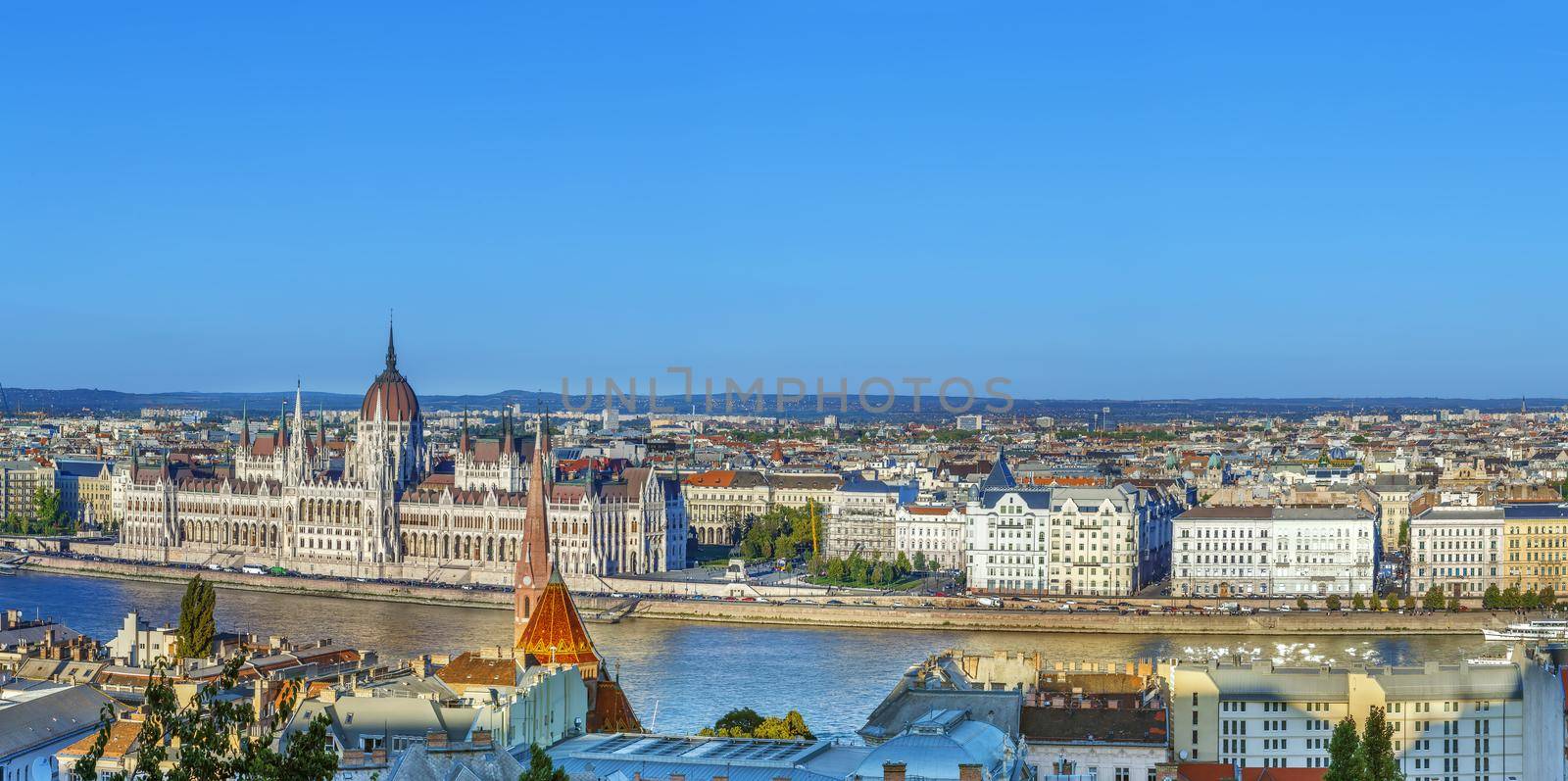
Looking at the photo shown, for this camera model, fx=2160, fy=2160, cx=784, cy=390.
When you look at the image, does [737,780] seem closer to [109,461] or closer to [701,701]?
[701,701]

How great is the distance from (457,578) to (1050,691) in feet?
91.7

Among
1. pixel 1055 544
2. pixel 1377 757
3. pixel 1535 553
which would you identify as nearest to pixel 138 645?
pixel 1377 757

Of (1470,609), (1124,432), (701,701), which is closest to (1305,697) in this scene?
(701,701)

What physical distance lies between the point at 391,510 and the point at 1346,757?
123ft

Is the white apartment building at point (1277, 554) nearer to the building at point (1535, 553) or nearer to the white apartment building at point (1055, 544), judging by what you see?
the white apartment building at point (1055, 544)

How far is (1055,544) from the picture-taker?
41969mm

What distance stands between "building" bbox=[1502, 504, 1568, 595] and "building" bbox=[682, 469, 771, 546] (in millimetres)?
21039

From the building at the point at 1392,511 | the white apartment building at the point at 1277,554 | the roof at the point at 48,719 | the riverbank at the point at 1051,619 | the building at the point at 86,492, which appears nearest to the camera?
the roof at the point at 48,719

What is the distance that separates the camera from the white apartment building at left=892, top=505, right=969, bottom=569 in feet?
159

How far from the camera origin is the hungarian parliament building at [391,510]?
46156mm

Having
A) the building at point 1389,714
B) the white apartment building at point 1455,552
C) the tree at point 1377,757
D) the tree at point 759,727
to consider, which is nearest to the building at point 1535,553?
the white apartment building at point 1455,552

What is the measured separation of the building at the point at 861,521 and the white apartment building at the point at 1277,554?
963 centimetres

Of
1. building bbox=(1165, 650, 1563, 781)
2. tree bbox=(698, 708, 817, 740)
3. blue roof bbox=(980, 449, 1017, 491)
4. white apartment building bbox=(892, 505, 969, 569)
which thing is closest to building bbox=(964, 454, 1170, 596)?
blue roof bbox=(980, 449, 1017, 491)

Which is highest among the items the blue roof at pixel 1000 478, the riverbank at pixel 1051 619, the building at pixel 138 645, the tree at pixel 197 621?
the blue roof at pixel 1000 478
